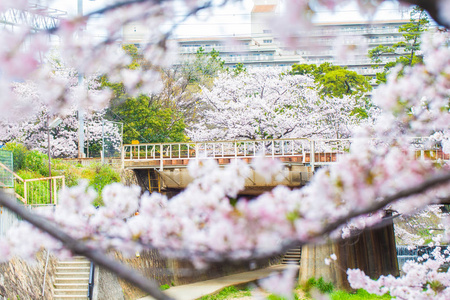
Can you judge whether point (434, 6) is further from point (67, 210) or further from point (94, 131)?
point (94, 131)

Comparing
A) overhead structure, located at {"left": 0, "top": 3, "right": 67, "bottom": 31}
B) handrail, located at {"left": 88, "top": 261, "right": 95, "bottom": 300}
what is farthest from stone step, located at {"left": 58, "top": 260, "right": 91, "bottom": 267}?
overhead structure, located at {"left": 0, "top": 3, "right": 67, "bottom": 31}

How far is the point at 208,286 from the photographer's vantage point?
46.5 ft

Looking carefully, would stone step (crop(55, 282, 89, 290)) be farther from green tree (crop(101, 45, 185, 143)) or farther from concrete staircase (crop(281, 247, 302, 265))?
green tree (crop(101, 45, 185, 143))

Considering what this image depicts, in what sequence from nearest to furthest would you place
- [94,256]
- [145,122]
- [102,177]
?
[94,256] → [102,177] → [145,122]

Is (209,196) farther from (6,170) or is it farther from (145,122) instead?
(145,122)

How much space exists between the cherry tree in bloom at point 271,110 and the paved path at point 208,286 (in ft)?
15.4

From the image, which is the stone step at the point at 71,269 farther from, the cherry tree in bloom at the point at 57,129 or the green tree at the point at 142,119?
the green tree at the point at 142,119

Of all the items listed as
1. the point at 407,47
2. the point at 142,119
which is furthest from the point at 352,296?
the point at 142,119

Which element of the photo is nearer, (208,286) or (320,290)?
(320,290)

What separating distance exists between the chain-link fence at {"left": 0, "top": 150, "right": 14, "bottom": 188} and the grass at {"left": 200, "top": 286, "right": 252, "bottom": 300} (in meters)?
5.37

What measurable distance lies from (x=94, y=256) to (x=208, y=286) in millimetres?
13185

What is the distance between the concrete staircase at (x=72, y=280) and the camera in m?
10.3

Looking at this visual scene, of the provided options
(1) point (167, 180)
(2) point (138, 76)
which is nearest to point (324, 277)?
(1) point (167, 180)

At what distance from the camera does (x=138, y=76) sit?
3.50 metres
